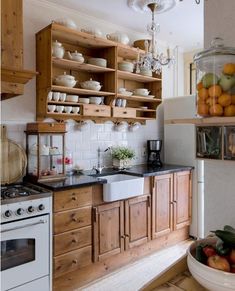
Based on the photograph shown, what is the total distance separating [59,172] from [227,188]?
1972 millimetres

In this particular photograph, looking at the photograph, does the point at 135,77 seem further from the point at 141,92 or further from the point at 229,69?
the point at 229,69

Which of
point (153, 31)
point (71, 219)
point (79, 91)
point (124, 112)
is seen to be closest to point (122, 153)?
point (124, 112)

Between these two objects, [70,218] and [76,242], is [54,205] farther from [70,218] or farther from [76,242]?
[76,242]

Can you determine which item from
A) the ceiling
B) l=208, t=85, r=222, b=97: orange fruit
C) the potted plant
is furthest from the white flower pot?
l=208, t=85, r=222, b=97: orange fruit

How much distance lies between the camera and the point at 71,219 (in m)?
2.41

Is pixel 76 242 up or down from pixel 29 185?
down

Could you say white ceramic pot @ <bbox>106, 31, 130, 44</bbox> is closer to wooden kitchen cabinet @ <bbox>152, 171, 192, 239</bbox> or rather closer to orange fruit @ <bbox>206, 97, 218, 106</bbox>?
wooden kitchen cabinet @ <bbox>152, 171, 192, 239</bbox>

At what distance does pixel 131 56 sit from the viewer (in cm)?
354

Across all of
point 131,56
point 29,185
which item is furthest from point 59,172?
point 131,56

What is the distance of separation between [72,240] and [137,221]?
0.84 meters

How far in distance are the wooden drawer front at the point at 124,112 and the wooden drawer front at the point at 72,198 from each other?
3.62 feet

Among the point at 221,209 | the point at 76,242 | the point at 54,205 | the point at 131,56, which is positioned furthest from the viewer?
the point at 131,56

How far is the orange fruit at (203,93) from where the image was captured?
1004mm

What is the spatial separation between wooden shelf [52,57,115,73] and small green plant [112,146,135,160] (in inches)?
38.9
